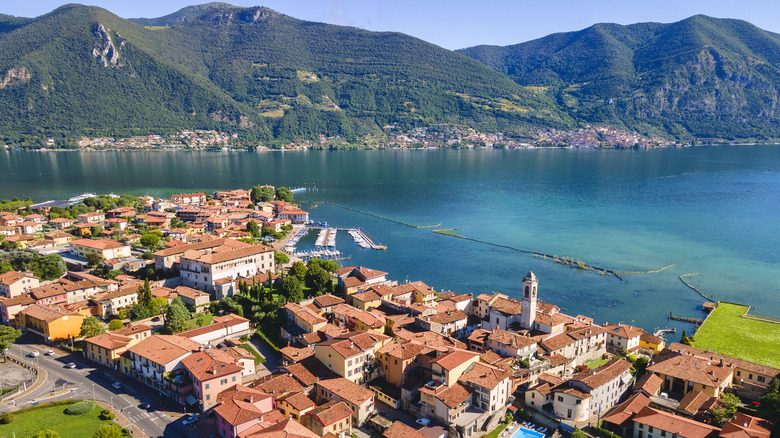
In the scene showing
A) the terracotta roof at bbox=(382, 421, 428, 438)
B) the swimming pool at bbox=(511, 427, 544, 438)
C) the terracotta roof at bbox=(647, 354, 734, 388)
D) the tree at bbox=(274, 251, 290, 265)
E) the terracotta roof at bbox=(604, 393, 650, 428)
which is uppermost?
the tree at bbox=(274, 251, 290, 265)

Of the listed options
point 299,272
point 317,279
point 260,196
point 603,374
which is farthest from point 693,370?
point 260,196

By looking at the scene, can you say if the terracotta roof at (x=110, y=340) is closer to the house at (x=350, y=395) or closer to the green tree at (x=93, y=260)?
the house at (x=350, y=395)

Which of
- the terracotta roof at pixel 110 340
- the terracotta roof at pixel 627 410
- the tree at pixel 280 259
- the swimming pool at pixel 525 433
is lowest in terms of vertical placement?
the swimming pool at pixel 525 433

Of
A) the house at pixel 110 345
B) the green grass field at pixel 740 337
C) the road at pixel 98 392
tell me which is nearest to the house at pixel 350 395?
the road at pixel 98 392

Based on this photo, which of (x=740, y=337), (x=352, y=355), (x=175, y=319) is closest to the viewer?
(x=352, y=355)

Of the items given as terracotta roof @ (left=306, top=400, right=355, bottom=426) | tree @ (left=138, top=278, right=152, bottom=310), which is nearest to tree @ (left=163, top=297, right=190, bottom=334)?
tree @ (left=138, top=278, right=152, bottom=310)

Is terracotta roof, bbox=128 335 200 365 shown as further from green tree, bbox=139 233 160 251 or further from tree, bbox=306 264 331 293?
green tree, bbox=139 233 160 251

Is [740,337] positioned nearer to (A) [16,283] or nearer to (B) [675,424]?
(B) [675,424]
